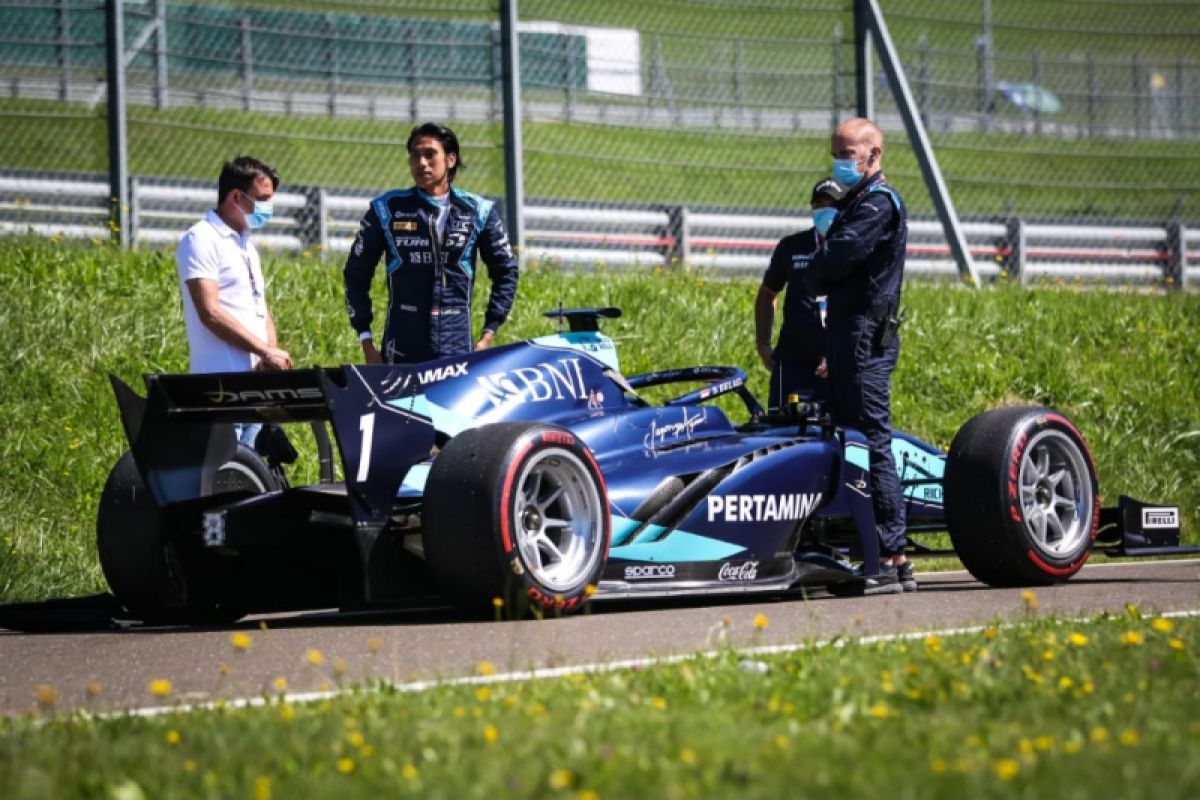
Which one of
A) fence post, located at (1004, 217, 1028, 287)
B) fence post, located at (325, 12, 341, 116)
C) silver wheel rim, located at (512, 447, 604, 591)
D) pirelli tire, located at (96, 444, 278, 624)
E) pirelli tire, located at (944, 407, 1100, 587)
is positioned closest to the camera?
silver wheel rim, located at (512, 447, 604, 591)

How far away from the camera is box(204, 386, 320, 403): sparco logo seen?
6.94m

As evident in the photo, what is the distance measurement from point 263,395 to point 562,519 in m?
1.22

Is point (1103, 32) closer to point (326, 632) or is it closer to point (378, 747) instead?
point (326, 632)

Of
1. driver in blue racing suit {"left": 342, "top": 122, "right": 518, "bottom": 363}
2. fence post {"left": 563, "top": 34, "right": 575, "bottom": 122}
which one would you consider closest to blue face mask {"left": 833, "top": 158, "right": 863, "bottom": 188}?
driver in blue racing suit {"left": 342, "top": 122, "right": 518, "bottom": 363}

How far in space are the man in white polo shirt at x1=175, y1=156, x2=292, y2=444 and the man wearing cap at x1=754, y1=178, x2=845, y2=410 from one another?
2616 mm

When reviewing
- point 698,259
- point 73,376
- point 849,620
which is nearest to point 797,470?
point 849,620

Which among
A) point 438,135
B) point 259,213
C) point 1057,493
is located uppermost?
point 438,135

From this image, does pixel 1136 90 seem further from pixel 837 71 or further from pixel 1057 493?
pixel 1057 493

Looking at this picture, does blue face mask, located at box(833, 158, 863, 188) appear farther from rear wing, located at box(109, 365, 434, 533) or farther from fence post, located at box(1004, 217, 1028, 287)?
fence post, located at box(1004, 217, 1028, 287)

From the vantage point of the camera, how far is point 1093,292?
667 inches

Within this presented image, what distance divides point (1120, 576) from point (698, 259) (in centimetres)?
702

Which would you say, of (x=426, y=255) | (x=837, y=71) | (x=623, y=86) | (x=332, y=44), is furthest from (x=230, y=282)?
(x=837, y=71)

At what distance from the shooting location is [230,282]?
858 cm

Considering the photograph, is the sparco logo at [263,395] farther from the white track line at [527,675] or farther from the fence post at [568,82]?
the fence post at [568,82]
